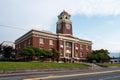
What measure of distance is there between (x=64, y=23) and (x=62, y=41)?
28.2 ft

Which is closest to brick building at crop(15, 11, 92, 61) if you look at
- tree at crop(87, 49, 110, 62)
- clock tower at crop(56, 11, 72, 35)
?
clock tower at crop(56, 11, 72, 35)

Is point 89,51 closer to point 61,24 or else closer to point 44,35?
point 61,24

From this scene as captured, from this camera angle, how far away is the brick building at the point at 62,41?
72250 mm

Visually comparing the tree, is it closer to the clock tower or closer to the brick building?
the brick building

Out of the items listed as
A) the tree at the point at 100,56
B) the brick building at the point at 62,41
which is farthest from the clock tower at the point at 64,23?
the tree at the point at 100,56

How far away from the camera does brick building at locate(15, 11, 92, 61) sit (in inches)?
2844

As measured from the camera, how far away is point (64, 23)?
278 ft

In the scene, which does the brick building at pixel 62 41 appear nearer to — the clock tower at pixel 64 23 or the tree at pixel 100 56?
the clock tower at pixel 64 23

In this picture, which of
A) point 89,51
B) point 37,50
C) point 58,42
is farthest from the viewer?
point 89,51

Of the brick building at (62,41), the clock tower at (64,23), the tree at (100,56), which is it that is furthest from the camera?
the clock tower at (64,23)

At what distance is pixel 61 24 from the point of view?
85.6 metres

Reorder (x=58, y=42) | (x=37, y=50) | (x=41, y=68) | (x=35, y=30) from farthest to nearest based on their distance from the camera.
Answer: (x=58, y=42) → (x=35, y=30) → (x=37, y=50) → (x=41, y=68)

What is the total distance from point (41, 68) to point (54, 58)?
90.6 feet

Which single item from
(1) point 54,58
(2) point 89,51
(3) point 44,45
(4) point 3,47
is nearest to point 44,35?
(3) point 44,45
